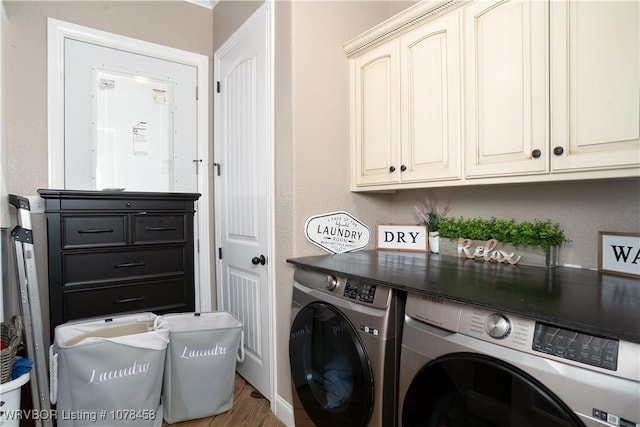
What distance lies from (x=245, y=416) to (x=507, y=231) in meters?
1.76

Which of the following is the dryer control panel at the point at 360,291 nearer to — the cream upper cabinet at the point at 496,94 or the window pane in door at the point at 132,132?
the cream upper cabinet at the point at 496,94

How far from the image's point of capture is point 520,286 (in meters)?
1.12

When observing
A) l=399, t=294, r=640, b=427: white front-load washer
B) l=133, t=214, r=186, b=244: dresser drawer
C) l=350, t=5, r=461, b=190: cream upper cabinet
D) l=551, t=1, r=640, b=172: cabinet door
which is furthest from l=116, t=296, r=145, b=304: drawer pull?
l=551, t=1, r=640, b=172: cabinet door

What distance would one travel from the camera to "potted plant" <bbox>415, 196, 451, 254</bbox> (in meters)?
1.89

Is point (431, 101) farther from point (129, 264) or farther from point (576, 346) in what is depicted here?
point (129, 264)

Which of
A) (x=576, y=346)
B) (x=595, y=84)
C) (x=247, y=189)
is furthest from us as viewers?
(x=247, y=189)

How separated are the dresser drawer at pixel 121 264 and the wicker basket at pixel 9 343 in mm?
308

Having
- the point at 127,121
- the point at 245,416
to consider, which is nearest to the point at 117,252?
the point at 127,121

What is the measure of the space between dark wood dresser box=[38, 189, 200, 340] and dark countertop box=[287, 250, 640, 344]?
35.7 inches

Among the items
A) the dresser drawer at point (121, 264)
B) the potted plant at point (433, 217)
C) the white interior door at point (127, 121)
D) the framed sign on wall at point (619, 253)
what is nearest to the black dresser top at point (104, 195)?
the dresser drawer at point (121, 264)

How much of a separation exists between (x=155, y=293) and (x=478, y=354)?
1.89 m

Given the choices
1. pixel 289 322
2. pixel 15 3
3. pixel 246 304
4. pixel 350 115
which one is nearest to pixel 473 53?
pixel 350 115

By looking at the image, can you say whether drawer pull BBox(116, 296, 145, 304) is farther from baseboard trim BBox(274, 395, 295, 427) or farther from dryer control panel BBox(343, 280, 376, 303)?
dryer control panel BBox(343, 280, 376, 303)

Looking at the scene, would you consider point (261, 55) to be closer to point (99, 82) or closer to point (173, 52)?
point (173, 52)
